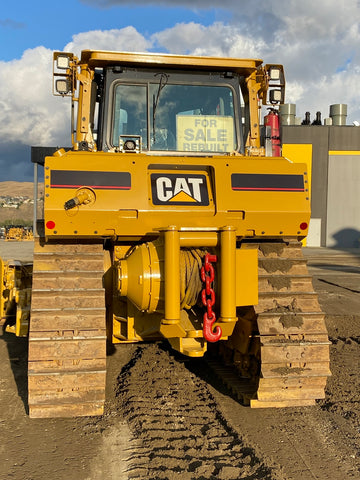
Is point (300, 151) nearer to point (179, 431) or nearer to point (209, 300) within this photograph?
point (209, 300)

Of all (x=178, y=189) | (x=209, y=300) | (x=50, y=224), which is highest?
(x=178, y=189)

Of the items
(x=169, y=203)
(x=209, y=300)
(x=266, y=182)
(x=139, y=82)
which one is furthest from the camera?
(x=139, y=82)

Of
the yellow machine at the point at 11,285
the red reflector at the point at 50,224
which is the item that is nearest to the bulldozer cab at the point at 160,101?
the red reflector at the point at 50,224

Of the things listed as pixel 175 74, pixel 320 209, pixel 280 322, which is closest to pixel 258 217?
pixel 280 322

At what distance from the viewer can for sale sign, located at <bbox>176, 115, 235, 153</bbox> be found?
18.6ft

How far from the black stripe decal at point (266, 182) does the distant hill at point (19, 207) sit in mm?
46087

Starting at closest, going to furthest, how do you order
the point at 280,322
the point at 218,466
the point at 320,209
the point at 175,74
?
1. the point at 218,466
2. the point at 280,322
3. the point at 175,74
4. the point at 320,209

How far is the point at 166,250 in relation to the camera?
166 inches

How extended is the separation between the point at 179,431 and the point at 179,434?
7cm

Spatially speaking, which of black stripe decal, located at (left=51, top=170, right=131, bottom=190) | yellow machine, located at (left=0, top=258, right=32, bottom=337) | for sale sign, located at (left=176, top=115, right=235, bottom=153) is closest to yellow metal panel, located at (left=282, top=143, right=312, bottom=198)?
yellow machine, located at (left=0, top=258, right=32, bottom=337)

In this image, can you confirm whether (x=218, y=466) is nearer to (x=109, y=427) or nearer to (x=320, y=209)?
(x=109, y=427)

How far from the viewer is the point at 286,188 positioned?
4.93 m

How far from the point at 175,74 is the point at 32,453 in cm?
408

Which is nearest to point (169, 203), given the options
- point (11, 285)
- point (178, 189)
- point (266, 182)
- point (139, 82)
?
point (178, 189)
